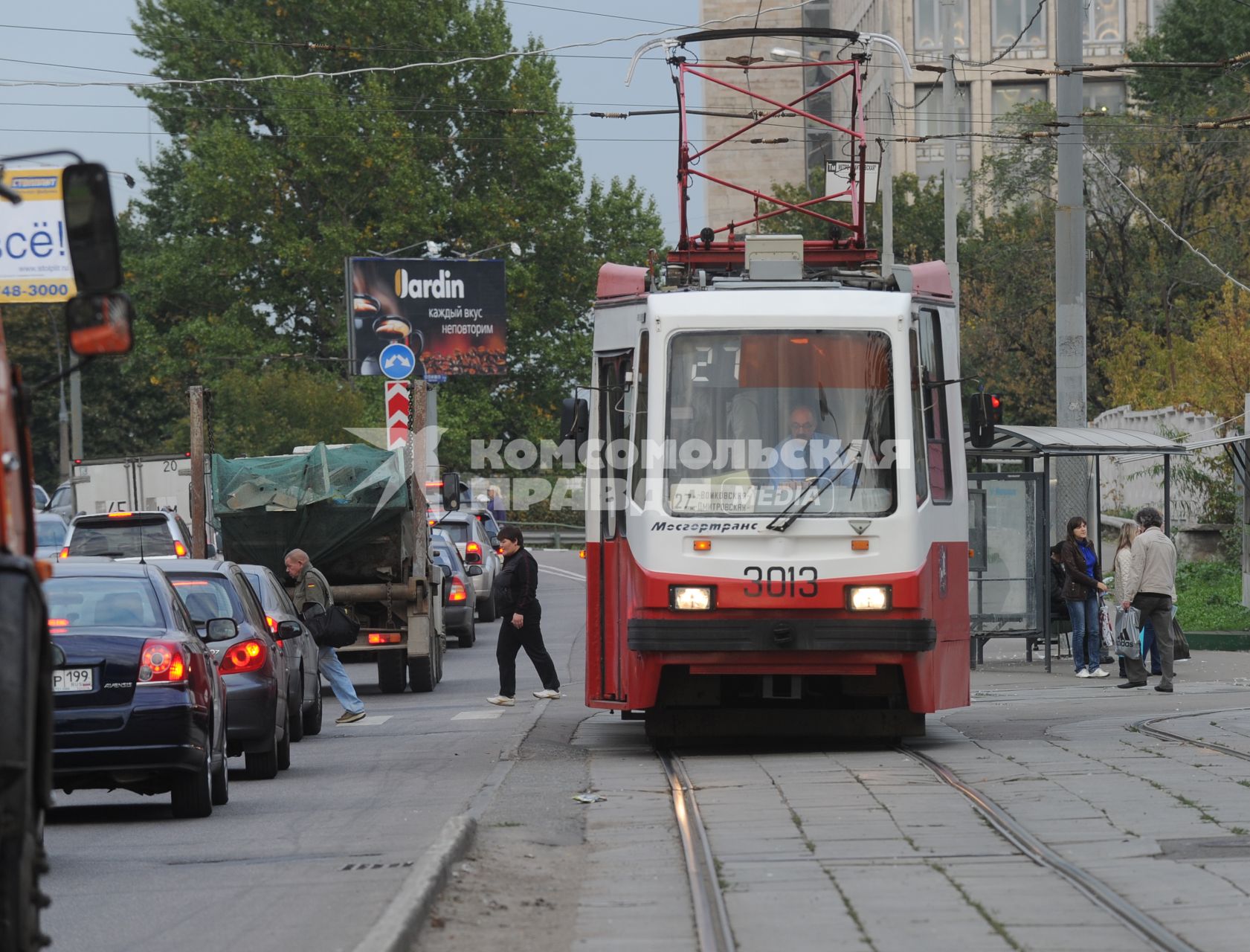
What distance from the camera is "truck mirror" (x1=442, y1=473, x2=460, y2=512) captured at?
34.1m

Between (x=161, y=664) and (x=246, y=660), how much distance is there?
3.05 meters

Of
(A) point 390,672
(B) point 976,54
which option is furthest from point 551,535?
(A) point 390,672

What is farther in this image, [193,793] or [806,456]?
[806,456]

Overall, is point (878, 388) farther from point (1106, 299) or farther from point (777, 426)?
point (1106, 299)

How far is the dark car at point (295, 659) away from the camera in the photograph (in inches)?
708

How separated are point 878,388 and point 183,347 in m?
A: 58.1

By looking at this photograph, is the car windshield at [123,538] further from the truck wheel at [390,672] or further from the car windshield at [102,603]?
the car windshield at [102,603]

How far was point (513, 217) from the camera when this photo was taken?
68375 millimetres

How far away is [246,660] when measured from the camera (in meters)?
15.3

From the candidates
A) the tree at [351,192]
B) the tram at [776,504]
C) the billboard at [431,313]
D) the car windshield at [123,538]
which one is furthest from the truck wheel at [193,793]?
the tree at [351,192]

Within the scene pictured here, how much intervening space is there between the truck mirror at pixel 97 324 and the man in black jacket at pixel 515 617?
580 inches

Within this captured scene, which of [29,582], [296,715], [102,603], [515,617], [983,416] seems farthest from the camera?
[515,617]

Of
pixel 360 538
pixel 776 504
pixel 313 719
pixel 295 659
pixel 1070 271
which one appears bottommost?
pixel 313 719

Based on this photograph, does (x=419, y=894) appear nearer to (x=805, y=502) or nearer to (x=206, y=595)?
(x=805, y=502)
